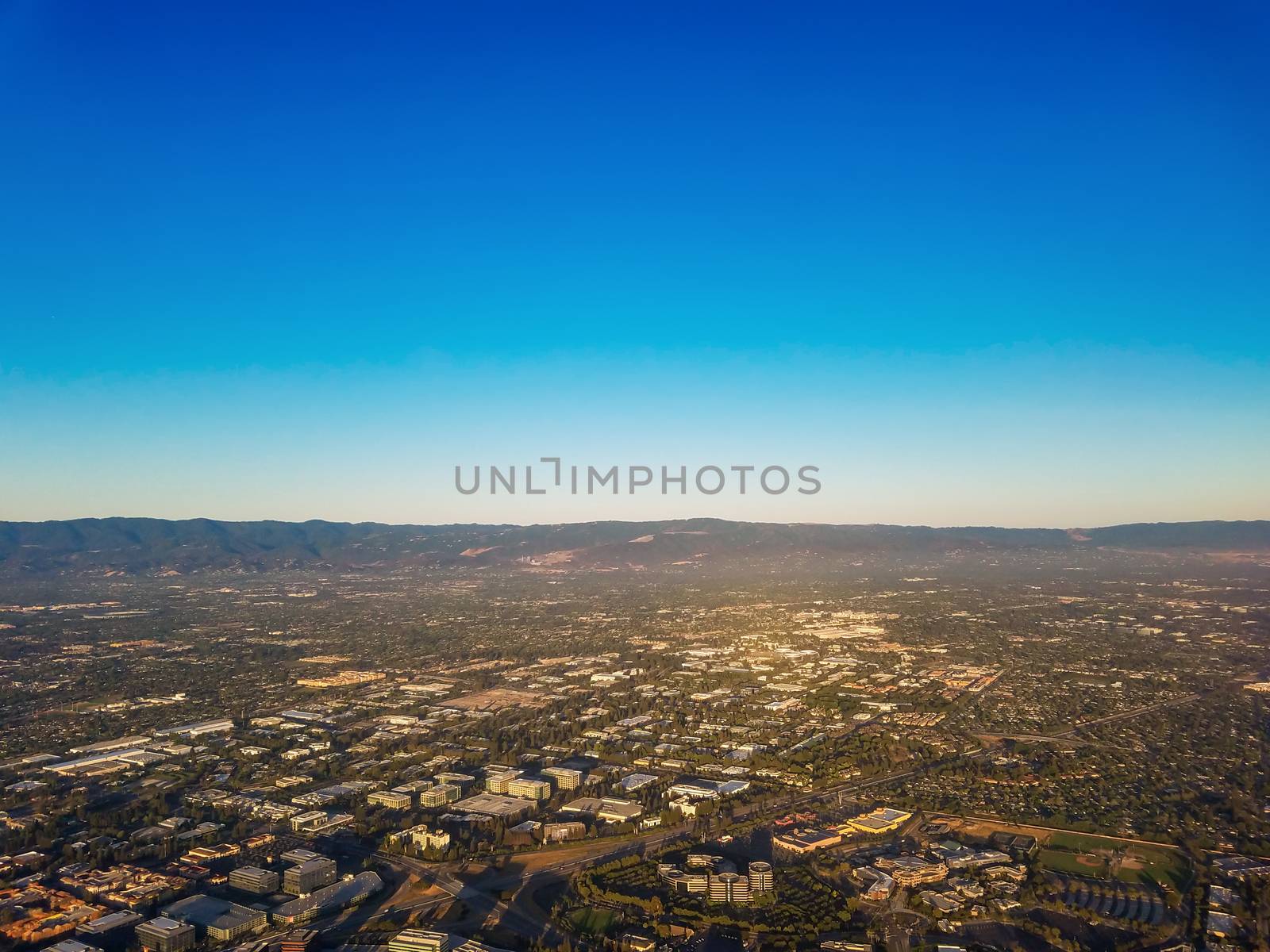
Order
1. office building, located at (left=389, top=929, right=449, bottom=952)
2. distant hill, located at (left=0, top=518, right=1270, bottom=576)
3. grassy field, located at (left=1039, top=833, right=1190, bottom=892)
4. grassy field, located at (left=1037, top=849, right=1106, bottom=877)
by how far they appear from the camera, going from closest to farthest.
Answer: office building, located at (left=389, top=929, right=449, bottom=952) < grassy field, located at (left=1039, top=833, right=1190, bottom=892) < grassy field, located at (left=1037, top=849, right=1106, bottom=877) < distant hill, located at (left=0, top=518, right=1270, bottom=576)

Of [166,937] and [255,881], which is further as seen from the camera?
[255,881]

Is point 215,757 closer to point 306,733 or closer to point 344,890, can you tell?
point 306,733

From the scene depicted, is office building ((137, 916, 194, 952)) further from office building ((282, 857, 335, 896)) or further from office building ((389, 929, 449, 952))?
office building ((389, 929, 449, 952))

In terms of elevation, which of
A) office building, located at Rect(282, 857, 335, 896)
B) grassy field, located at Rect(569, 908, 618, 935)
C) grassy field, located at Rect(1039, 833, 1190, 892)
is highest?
office building, located at Rect(282, 857, 335, 896)

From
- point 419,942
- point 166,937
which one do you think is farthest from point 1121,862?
point 166,937

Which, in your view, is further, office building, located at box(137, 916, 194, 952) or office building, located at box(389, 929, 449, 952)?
office building, located at box(137, 916, 194, 952)

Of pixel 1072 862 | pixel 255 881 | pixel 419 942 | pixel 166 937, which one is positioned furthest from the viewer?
pixel 1072 862

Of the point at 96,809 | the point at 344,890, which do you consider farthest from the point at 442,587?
the point at 344,890

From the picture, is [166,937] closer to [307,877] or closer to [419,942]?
[307,877]

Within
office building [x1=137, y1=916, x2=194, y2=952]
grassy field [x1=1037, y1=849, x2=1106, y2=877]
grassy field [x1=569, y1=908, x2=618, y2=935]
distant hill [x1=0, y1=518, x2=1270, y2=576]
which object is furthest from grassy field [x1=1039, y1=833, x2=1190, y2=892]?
distant hill [x1=0, y1=518, x2=1270, y2=576]
